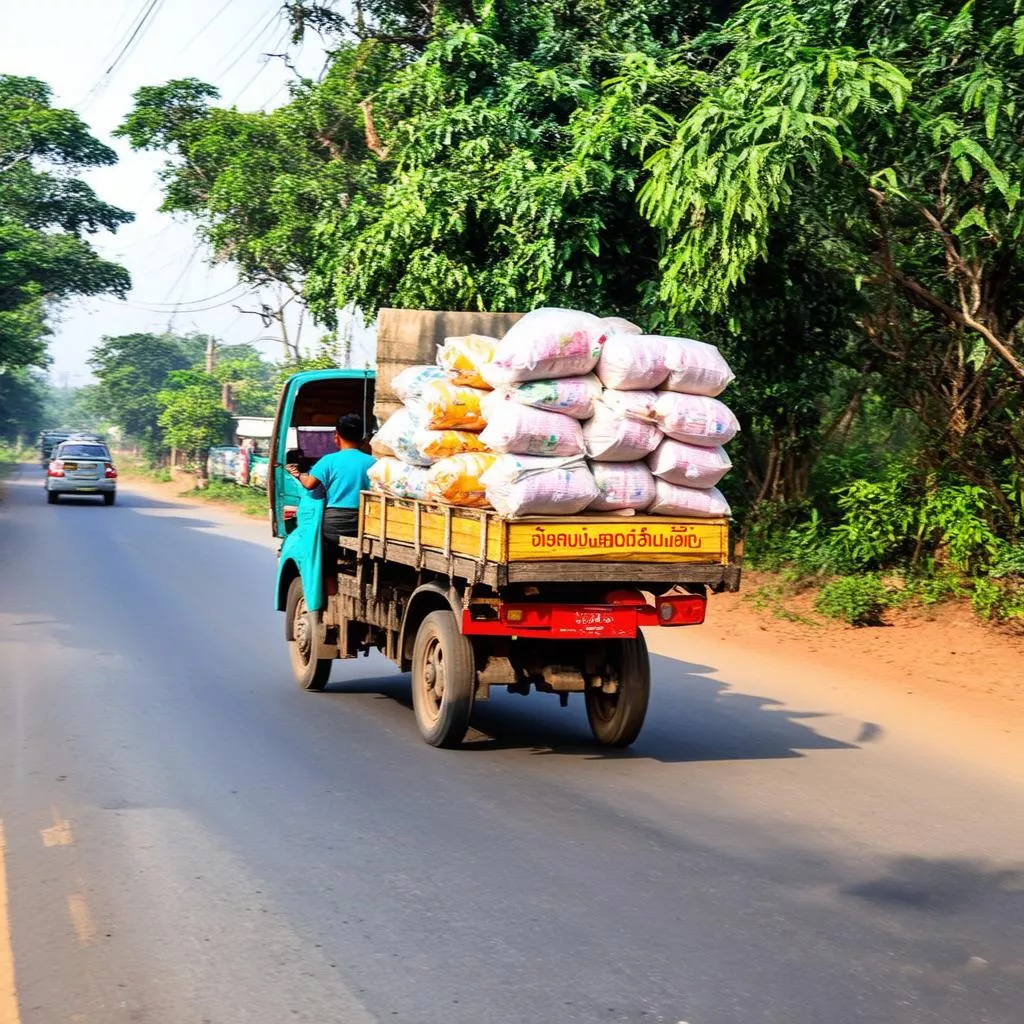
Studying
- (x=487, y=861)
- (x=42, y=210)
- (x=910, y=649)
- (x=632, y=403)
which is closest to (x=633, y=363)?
(x=632, y=403)

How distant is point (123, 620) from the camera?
1338cm

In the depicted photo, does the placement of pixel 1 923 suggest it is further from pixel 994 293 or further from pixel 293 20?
pixel 293 20

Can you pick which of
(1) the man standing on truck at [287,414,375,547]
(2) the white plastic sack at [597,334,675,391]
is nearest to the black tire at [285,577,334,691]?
(1) the man standing on truck at [287,414,375,547]

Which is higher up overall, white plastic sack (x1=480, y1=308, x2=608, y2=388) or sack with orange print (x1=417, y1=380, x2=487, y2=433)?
white plastic sack (x1=480, y1=308, x2=608, y2=388)

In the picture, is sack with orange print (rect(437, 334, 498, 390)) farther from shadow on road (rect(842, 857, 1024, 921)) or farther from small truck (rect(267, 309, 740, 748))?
shadow on road (rect(842, 857, 1024, 921))

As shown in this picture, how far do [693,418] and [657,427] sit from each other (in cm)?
20

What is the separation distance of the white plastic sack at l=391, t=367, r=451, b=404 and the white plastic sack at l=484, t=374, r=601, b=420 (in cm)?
107

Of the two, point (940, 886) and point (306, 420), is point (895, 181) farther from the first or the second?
point (940, 886)

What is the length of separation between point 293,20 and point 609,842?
21.5 meters

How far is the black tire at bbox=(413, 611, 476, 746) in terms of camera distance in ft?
25.5

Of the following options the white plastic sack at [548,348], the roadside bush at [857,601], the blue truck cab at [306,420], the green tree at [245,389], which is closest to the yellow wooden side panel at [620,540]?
the white plastic sack at [548,348]

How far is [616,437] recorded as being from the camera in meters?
7.54

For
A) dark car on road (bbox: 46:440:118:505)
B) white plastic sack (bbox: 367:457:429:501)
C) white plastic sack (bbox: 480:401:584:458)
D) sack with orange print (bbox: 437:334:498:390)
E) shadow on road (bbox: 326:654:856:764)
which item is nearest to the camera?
white plastic sack (bbox: 480:401:584:458)

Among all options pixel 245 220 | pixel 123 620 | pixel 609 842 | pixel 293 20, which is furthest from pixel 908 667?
pixel 245 220
